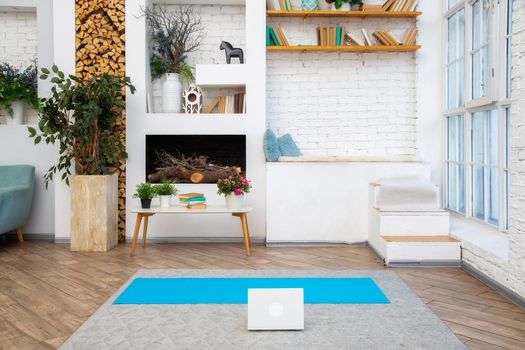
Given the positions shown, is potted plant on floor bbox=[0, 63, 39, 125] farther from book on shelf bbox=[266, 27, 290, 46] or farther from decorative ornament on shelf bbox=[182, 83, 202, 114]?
book on shelf bbox=[266, 27, 290, 46]

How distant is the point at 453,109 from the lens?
490 centimetres

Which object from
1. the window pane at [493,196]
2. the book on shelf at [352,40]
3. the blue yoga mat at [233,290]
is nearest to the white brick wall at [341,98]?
the book on shelf at [352,40]

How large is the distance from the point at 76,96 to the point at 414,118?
10.9 ft

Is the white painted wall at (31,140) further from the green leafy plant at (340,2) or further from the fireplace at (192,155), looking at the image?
the green leafy plant at (340,2)

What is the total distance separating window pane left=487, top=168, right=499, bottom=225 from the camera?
4.02 metres

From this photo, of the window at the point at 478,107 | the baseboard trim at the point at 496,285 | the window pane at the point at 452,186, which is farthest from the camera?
the window pane at the point at 452,186

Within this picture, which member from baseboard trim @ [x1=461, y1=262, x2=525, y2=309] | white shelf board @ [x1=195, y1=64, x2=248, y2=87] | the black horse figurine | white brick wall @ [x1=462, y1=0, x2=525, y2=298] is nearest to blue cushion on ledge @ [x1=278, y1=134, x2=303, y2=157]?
white shelf board @ [x1=195, y1=64, x2=248, y2=87]

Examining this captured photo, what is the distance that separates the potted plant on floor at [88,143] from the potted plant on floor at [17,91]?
0.68m

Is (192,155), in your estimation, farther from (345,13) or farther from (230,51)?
(345,13)

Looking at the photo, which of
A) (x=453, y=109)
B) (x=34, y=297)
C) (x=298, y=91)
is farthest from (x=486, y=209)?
(x=34, y=297)

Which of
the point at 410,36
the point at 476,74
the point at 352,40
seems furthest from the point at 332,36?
the point at 476,74

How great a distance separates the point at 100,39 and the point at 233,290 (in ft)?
10.2

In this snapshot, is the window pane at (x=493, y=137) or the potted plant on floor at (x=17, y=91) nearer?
the window pane at (x=493, y=137)

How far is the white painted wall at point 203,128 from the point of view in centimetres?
519
